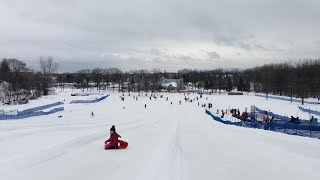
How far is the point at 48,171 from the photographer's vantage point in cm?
1116

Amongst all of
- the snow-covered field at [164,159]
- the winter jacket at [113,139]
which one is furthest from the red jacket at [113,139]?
the snow-covered field at [164,159]

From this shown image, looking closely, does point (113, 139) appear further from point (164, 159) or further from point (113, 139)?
point (164, 159)

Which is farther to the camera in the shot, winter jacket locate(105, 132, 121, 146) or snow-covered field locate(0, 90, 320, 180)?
winter jacket locate(105, 132, 121, 146)

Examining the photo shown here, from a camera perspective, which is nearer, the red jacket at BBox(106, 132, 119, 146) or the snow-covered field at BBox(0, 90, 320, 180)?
the snow-covered field at BBox(0, 90, 320, 180)

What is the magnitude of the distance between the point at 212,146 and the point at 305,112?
35655mm

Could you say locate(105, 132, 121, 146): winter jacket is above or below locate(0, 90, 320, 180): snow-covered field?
above

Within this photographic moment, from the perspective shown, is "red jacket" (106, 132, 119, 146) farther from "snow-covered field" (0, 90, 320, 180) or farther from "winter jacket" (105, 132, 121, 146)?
"snow-covered field" (0, 90, 320, 180)

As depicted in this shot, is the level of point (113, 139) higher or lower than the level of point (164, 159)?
higher

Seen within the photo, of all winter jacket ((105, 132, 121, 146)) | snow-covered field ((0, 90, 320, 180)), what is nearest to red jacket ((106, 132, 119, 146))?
winter jacket ((105, 132, 121, 146))

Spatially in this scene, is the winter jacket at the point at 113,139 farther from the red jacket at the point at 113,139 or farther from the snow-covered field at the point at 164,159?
the snow-covered field at the point at 164,159

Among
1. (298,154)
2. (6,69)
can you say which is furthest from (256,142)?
(6,69)

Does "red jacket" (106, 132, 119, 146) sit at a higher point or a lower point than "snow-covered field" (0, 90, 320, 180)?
higher

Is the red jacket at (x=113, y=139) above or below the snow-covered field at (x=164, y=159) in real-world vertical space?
above

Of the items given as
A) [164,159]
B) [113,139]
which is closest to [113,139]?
[113,139]
